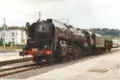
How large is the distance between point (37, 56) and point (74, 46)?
246 inches

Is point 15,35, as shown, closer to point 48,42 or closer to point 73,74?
point 48,42

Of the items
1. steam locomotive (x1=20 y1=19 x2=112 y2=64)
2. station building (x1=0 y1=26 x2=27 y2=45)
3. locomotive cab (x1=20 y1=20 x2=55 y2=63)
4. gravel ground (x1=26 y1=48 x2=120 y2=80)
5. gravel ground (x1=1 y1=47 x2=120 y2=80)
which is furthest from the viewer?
station building (x1=0 y1=26 x2=27 y2=45)

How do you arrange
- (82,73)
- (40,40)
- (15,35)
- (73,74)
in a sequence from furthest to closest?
(15,35), (40,40), (82,73), (73,74)

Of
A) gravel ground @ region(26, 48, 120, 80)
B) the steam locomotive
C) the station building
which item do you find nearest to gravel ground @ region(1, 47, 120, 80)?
gravel ground @ region(26, 48, 120, 80)

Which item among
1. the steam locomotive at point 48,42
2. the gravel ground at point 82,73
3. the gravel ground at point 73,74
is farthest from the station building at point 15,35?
the gravel ground at point 82,73

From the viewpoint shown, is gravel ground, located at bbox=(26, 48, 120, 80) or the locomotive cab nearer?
gravel ground, located at bbox=(26, 48, 120, 80)

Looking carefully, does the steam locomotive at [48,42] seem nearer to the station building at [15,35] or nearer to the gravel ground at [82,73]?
the gravel ground at [82,73]

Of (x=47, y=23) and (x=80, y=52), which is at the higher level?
(x=47, y=23)

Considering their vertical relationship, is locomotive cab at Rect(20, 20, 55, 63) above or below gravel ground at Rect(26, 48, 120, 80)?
above

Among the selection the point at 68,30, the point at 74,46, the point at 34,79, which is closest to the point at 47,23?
the point at 68,30

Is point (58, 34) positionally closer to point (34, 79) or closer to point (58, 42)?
point (58, 42)

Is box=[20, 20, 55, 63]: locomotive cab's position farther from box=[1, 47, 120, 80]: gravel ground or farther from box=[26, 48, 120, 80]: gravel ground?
box=[26, 48, 120, 80]: gravel ground

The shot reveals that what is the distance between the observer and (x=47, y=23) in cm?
2558

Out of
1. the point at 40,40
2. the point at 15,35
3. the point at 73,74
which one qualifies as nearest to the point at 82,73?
the point at 73,74
